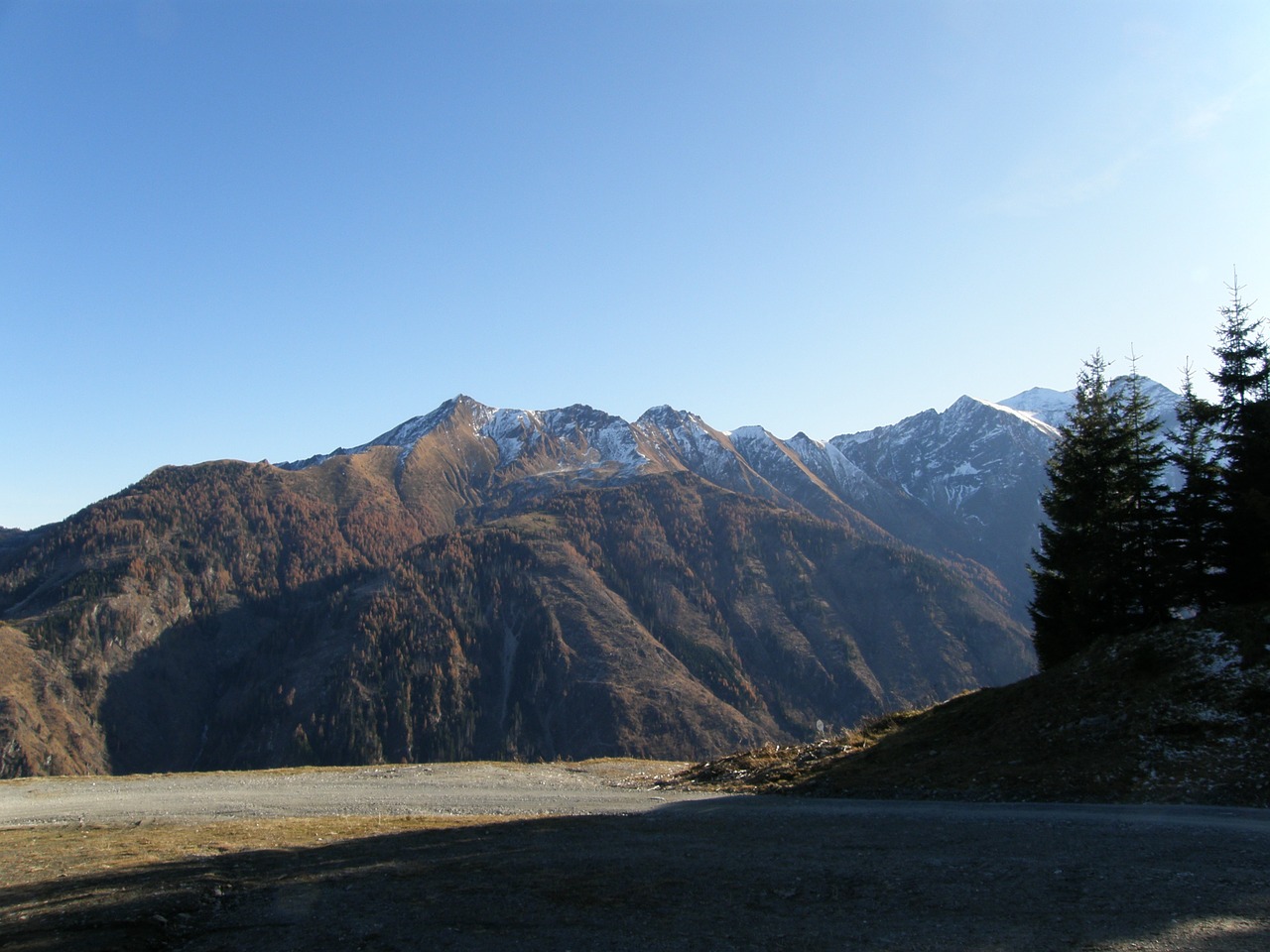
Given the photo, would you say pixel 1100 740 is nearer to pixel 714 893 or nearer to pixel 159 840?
pixel 714 893

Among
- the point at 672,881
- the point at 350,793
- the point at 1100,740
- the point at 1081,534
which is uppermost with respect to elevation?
the point at 1081,534

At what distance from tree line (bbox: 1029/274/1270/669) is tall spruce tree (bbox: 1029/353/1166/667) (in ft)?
0.13

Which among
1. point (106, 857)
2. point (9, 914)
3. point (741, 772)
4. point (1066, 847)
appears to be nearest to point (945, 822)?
point (1066, 847)

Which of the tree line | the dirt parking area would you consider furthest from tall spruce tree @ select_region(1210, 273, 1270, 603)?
the dirt parking area

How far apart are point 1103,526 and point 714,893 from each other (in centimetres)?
2441

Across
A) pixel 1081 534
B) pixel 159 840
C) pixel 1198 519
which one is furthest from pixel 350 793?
pixel 1198 519

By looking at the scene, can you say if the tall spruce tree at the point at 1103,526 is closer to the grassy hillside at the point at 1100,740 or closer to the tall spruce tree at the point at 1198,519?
the tall spruce tree at the point at 1198,519

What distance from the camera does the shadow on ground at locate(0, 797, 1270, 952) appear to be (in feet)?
30.8

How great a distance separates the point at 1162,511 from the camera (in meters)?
28.8

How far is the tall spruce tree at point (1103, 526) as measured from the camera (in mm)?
28500

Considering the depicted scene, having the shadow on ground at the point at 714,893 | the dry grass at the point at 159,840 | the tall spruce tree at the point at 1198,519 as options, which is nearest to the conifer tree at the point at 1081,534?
the tall spruce tree at the point at 1198,519

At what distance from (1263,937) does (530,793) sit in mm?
20253

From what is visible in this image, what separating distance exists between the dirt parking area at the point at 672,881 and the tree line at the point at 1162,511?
47.6 ft

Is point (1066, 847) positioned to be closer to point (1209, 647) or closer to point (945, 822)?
point (945, 822)
